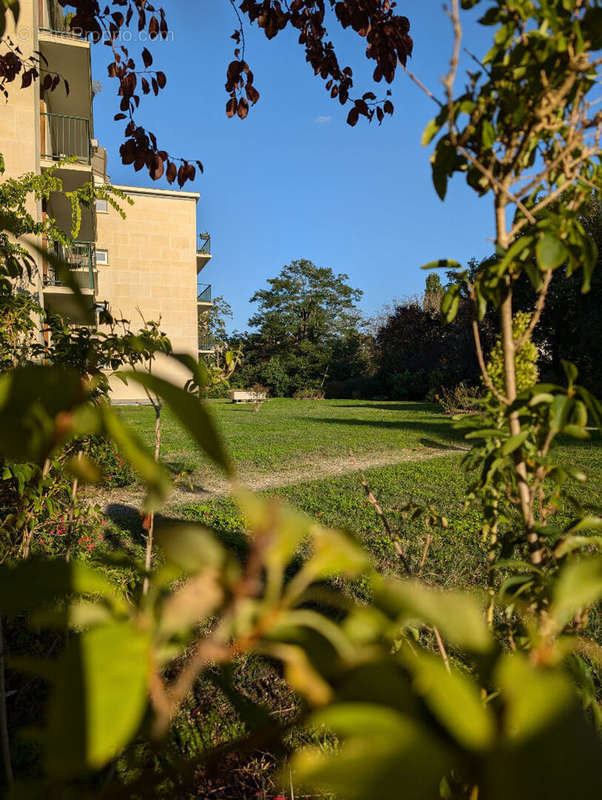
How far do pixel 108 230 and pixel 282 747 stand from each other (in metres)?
24.5

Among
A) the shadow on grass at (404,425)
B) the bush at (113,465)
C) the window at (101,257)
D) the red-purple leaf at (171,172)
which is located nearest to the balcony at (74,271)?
the red-purple leaf at (171,172)

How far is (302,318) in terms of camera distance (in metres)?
38.4

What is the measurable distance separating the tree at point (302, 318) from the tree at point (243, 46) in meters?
30.9

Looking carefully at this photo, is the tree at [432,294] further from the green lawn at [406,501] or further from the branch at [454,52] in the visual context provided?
the branch at [454,52]

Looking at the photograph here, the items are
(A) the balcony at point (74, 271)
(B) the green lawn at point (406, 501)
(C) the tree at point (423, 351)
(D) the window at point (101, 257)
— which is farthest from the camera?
(D) the window at point (101, 257)

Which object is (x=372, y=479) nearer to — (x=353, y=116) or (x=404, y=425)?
(x=353, y=116)

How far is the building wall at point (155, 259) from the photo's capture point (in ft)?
73.6

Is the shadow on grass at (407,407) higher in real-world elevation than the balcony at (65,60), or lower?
lower

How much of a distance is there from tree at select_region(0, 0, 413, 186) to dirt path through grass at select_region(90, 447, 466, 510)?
103 inches

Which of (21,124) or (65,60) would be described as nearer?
(21,124)

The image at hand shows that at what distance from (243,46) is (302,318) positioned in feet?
119

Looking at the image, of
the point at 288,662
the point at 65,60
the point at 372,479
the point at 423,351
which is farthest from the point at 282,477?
the point at 423,351

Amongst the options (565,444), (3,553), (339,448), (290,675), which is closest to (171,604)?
(290,675)

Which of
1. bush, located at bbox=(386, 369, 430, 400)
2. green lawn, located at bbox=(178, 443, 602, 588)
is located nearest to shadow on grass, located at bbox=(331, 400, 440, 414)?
bush, located at bbox=(386, 369, 430, 400)
